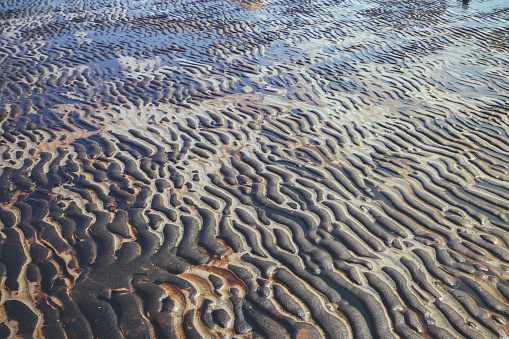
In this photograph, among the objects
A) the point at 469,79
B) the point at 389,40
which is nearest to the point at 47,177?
the point at 469,79

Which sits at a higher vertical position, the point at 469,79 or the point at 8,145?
the point at 469,79

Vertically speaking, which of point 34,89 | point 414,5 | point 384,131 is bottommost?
point 34,89

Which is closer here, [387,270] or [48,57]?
[387,270]

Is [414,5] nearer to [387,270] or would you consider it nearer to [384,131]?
[384,131]

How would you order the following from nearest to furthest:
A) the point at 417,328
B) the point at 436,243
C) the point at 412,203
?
the point at 417,328 < the point at 436,243 < the point at 412,203

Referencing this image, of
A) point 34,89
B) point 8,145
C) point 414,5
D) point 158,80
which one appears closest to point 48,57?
point 34,89

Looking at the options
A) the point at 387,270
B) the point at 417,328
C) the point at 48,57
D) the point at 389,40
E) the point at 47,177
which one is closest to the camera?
the point at 417,328
